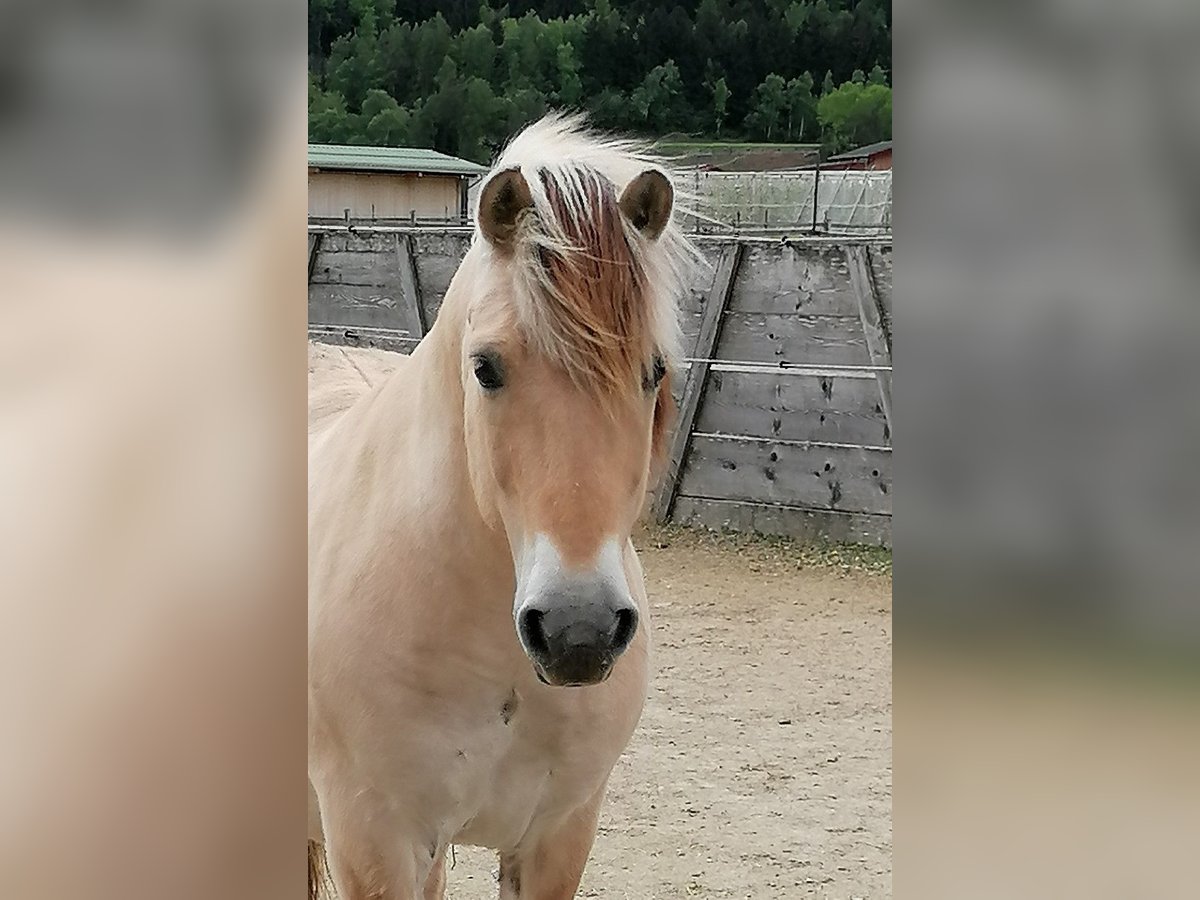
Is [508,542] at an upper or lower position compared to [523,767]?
upper

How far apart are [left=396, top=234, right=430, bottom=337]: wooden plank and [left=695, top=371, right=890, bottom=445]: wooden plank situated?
0.72m

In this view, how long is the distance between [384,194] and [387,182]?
0.26 feet

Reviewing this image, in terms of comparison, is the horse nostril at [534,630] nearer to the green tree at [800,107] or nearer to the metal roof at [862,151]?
the green tree at [800,107]

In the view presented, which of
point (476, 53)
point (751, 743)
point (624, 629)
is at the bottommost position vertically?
point (751, 743)

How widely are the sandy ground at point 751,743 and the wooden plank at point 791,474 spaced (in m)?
0.12

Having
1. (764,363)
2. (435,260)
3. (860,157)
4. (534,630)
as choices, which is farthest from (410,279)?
(534,630)

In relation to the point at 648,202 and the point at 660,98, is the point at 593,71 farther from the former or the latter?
the point at 648,202

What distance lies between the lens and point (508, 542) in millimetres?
979

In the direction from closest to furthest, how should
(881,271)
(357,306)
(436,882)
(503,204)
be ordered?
(503,204) → (436,882) → (881,271) → (357,306)

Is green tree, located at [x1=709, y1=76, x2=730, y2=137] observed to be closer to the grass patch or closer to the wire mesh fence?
the wire mesh fence
